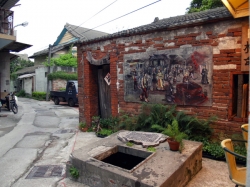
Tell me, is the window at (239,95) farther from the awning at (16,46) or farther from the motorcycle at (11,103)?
the awning at (16,46)

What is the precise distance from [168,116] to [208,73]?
55.0 inches

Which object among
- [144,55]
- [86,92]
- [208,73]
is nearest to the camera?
[208,73]

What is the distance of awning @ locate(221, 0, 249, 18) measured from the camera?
12.4 ft

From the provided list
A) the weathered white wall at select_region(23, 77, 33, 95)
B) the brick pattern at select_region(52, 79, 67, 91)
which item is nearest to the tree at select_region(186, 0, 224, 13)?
the brick pattern at select_region(52, 79, 67, 91)

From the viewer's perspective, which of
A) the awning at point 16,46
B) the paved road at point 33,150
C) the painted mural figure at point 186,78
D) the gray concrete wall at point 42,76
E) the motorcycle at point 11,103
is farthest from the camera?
the gray concrete wall at point 42,76

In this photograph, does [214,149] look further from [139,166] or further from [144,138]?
[139,166]

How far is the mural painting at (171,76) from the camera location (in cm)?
471

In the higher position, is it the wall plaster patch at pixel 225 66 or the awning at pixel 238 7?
the awning at pixel 238 7

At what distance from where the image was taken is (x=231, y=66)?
14.3ft

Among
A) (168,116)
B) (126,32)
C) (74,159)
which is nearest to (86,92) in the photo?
(126,32)

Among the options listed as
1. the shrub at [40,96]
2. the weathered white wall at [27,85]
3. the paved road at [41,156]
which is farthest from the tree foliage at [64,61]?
the paved road at [41,156]

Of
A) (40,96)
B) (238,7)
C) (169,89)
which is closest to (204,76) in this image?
(169,89)

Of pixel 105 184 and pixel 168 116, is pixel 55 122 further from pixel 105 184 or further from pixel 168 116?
pixel 105 184

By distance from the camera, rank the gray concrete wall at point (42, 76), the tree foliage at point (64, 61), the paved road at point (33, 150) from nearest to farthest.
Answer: the paved road at point (33, 150), the gray concrete wall at point (42, 76), the tree foliage at point (64, 61)
